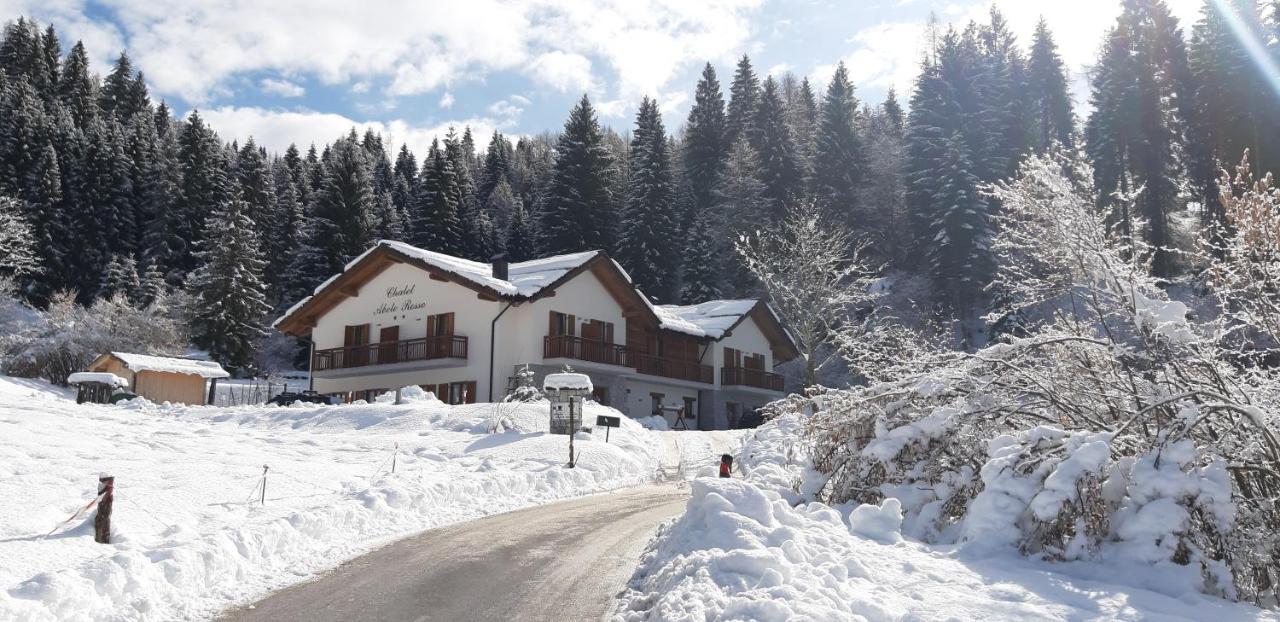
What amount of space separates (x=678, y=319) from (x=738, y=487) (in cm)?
3332

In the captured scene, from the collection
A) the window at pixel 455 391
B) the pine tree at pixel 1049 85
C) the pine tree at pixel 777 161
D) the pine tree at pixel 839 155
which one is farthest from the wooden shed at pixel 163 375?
the pine tree at pixel 1049 85

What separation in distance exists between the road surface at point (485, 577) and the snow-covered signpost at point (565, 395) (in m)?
7.68

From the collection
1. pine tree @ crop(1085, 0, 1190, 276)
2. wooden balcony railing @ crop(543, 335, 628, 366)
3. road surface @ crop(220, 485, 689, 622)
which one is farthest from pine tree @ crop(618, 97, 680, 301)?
road surface @ crop(220, 485, 689, 622)

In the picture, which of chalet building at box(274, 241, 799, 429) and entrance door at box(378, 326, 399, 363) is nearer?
chalet building at box(274, 241, 799, 429)

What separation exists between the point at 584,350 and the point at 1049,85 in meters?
45.5

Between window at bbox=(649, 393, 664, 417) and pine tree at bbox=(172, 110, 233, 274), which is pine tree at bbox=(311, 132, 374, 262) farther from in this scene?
window at bbox=(649, 393, 664, 417)

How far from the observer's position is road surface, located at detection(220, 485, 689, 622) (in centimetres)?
734

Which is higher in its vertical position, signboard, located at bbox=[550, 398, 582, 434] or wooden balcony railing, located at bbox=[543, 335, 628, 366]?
wooden balcony railing, located at bbox=[543, 335, 628, 366]

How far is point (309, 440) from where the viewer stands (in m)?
19.9

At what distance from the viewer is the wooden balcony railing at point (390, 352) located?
33219mm

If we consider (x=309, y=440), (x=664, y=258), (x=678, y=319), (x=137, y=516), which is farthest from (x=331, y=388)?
(x=137, y=516)

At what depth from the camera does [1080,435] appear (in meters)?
7.88

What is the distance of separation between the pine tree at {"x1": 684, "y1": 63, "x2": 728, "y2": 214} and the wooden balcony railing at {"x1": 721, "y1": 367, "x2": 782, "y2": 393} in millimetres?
19518

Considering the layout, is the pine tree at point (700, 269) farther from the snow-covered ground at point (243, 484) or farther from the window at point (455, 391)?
the snow-covered ground at point (243, 484)
